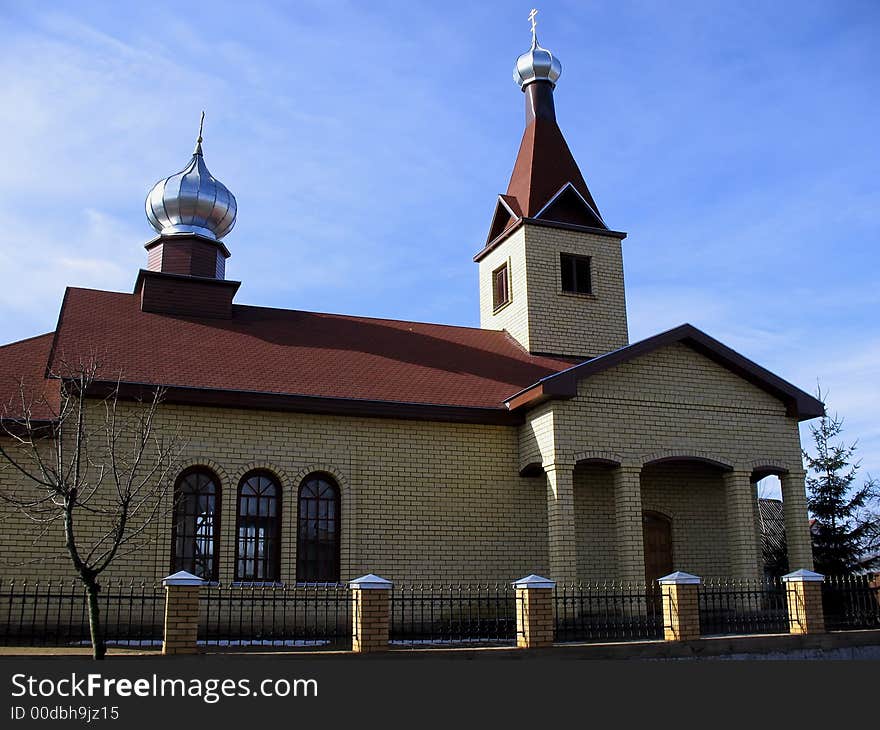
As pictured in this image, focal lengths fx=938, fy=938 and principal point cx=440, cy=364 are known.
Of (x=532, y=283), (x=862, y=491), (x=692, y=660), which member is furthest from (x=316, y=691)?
(x=862, y=491)

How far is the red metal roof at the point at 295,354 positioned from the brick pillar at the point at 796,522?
4520mm

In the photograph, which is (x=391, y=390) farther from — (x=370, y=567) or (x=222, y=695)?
(x=222, y=695)

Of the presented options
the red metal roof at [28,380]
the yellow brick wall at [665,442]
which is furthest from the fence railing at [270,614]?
the yellow brick wall at [665,442]

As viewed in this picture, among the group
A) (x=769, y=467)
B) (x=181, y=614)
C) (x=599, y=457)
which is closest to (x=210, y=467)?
(x=181, y=614)

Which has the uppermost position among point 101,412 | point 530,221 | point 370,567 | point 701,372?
point 530,221

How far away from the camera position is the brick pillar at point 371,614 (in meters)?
10.4

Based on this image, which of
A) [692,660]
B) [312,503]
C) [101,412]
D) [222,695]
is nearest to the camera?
[222,695]

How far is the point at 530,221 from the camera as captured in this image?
19219 millimetres

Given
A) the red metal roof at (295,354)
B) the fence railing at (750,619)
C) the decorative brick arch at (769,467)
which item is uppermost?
the red metal roof at (295,354)

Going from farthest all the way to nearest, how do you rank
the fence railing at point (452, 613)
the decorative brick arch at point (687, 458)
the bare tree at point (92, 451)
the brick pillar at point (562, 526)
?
the decorative brick arch at point (687, 458) < the brick pillar at point (562, 526) < the fence railing at point (452, 613) < the bare tree at point (92, 451)

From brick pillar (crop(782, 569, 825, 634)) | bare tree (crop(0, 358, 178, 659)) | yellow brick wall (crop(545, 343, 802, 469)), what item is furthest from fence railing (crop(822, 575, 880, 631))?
bare tree (crop(0, 358, 178, 659))

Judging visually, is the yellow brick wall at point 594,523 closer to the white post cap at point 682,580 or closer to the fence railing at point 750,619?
the fence railing at point 750,619

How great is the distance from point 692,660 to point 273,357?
8184 mm

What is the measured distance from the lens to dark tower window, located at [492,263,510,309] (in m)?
19.8
